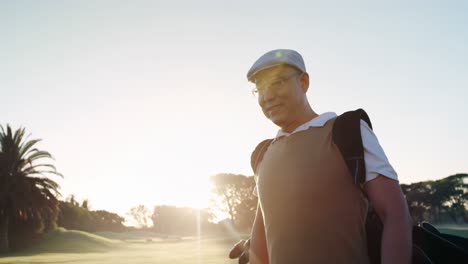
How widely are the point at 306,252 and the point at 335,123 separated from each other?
27.1 inches

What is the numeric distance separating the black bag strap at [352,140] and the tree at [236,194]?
73.0 metres

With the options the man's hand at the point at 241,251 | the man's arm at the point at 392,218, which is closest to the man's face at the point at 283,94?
the man's arm at the point at 392,218

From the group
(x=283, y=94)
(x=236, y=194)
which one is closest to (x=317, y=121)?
(x=283, y=94)

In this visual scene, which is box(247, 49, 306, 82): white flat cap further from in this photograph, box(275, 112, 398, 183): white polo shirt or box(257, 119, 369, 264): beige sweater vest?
box(275, 112, 398, 183): white polo shirt

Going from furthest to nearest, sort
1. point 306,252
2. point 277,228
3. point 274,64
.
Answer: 1. point 274,64
2. point 277,228
3. point 306,252

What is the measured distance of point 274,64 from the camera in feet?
7.84

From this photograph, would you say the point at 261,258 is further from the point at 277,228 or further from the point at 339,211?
the point at 339,211

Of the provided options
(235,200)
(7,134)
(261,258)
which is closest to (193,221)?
(235,200)

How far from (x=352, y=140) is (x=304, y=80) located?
2.27 feet

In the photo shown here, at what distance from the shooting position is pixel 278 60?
238 cm

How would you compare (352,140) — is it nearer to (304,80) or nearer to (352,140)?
(352,140)

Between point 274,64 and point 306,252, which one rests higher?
point 274,64

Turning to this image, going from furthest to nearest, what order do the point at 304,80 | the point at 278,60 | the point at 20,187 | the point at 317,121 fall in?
the point at 20,187 < the point at 304,80 < the point at 278,60 < the point at 317,121

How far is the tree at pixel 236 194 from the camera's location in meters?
75.7
